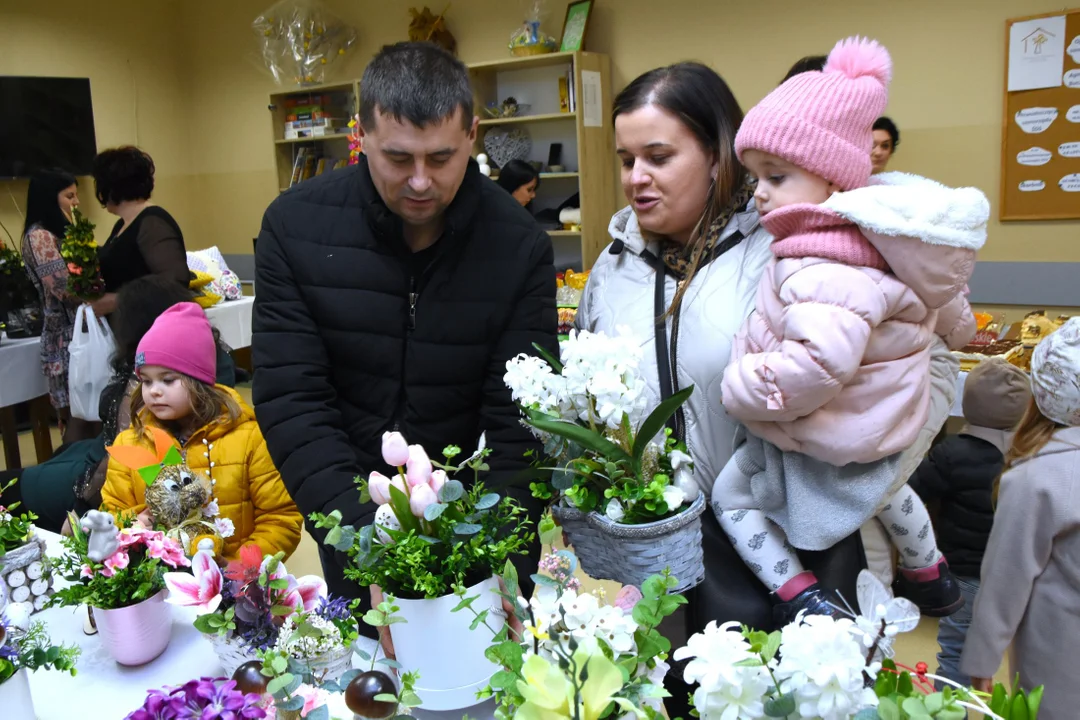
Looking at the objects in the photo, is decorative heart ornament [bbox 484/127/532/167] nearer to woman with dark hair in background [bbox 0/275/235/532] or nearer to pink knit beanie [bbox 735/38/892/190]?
woman with dark hair in background [bbox 0/275/235/532]

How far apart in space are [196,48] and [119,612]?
7.50m

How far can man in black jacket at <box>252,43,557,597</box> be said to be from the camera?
1461mm

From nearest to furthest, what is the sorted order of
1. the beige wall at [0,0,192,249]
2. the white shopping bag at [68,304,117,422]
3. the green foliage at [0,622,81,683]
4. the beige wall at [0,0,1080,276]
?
the green foliage at [0,622,81,683] < the white shopping bag at [68,304,117,422] < the beige wall at [0,0,1080,276] < the beige wall at [0,0,192,249]

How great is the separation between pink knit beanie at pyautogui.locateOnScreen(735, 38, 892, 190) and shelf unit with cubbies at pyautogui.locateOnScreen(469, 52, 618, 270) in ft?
12.9

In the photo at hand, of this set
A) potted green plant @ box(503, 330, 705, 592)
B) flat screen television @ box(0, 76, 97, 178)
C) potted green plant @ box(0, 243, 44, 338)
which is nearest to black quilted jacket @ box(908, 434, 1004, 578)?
potted green plant @ box(503, 330, 705, 592)

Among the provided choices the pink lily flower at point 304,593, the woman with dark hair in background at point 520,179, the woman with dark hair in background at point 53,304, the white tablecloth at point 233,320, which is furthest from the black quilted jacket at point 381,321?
the white tablecloth at point 233,320

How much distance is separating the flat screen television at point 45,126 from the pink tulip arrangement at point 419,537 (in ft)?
21.3

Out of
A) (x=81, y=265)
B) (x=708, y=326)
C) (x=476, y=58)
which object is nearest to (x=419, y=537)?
(x=708, y=326)

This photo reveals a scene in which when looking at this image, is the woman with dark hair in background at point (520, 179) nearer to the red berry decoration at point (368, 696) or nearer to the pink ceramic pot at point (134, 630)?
the pink ceramic pot at point (134, 630)

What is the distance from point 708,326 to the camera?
1.45 meters

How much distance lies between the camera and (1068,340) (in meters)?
1.65

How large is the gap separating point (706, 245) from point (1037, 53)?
353 cm

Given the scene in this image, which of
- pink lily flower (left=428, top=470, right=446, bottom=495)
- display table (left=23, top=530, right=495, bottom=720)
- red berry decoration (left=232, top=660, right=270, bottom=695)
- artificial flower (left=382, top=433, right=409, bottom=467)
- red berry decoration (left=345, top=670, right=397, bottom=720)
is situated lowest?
display table (left=23, top=530, right=495, bottom=720)

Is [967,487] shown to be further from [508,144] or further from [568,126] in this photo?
[508,144]
